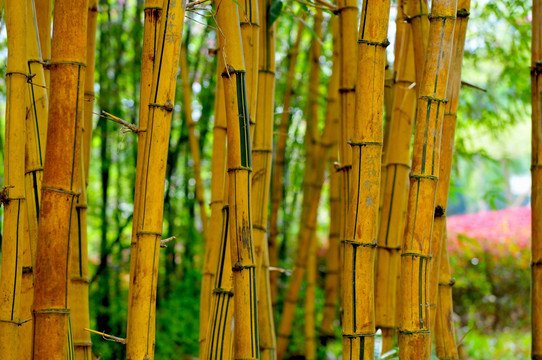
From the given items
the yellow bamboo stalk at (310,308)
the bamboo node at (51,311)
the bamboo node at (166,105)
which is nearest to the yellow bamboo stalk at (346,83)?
the bamboo node at (166,105)

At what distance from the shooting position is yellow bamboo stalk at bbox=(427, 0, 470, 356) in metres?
1.02

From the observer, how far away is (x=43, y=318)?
0.79 m

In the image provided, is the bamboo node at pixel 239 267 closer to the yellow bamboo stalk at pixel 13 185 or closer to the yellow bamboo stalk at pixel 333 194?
the yellow bamboo stalk at pixel 13 185

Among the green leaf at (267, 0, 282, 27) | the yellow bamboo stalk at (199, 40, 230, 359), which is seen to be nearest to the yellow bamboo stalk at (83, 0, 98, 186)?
the yellow bamboo stalk at (199, 40, 230, 359)

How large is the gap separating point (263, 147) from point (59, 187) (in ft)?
1.45

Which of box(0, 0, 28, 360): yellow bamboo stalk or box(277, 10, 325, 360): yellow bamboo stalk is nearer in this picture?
box(0, 0, 28, 360): yellow bamboo stalk

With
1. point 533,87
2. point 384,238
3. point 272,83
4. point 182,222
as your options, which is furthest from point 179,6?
point 182,222

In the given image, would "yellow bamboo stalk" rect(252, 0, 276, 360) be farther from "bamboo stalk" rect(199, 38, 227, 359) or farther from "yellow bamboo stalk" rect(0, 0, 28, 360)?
"yellow bamboo stalk" rect(0, 0, 28, 360)

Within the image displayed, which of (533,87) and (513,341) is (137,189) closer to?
(533,87)

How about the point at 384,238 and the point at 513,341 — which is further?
the point at 513,341

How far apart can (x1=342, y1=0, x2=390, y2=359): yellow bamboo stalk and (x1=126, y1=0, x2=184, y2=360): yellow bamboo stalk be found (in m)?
0.29

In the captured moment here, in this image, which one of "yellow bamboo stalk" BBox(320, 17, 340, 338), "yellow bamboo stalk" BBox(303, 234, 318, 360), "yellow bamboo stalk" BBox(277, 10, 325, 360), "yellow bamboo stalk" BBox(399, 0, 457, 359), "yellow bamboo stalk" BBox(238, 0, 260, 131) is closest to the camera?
"yellow bamboo stalk" BBox(399, 0, 457, 359)

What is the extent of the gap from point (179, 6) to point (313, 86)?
1465mm

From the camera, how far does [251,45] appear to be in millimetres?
1020
